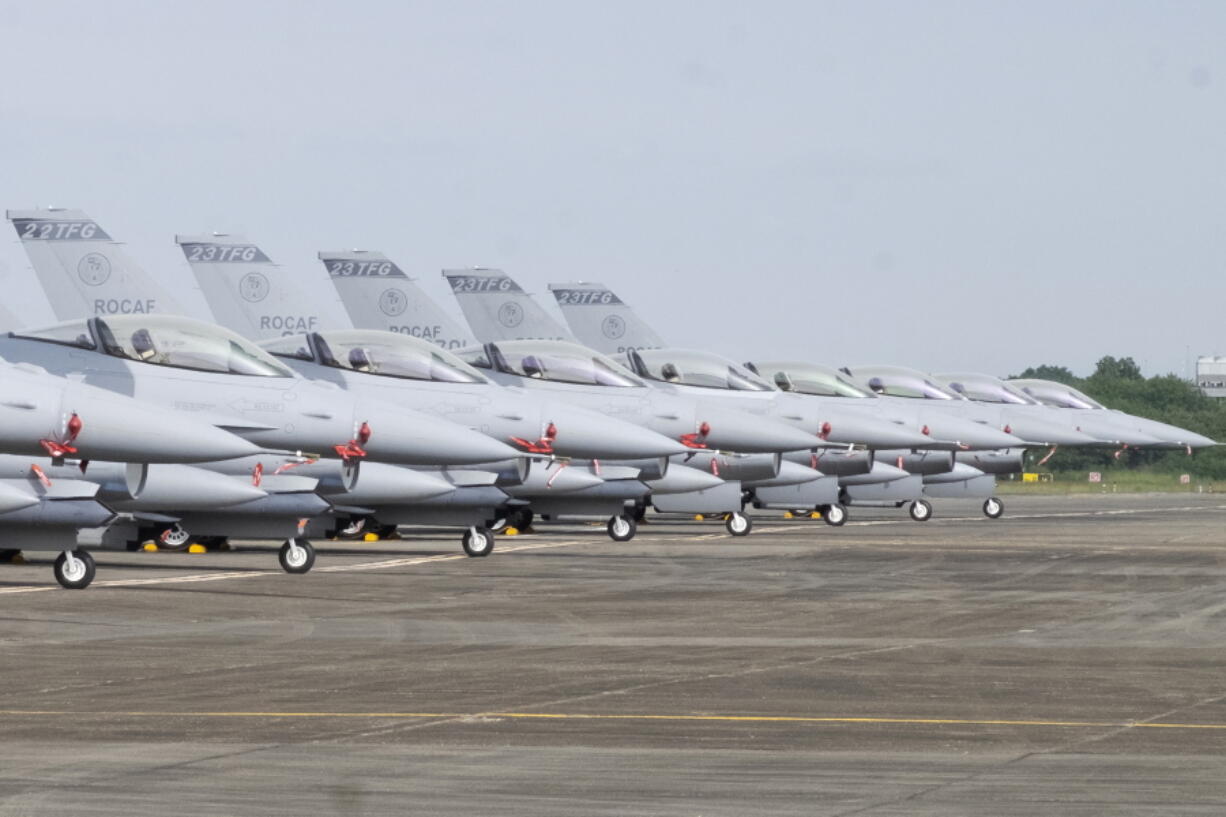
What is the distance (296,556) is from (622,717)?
13.6 metres

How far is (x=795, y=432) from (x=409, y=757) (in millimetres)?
25616

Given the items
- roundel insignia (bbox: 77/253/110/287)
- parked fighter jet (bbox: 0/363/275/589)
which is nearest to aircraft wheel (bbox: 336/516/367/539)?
roundel insignia (bbox: 77/253/110/287)

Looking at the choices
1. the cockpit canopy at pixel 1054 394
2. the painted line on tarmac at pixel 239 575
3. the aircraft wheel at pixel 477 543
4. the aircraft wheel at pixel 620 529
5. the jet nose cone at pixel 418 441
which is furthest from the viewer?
the cockpit canopy at pixel 1054 394

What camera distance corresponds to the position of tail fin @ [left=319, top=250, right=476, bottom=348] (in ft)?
127

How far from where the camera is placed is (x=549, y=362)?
3300 centimetres

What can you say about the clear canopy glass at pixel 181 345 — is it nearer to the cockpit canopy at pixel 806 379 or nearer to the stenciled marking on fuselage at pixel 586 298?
the cockpit canopy at pixel 806 379

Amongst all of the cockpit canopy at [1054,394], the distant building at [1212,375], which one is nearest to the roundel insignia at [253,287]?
the cockpit canopy at [1054,394]

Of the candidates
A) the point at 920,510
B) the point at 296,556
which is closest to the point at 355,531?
the point at 296,556

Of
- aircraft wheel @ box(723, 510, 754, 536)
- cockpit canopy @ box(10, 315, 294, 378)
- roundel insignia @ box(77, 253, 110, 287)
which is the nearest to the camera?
cockpit canopy @ box(10, 315, 294, 378)

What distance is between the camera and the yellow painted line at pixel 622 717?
11.1 metres

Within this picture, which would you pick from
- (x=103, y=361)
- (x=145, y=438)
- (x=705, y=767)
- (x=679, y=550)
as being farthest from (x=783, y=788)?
(x=679, y=550)

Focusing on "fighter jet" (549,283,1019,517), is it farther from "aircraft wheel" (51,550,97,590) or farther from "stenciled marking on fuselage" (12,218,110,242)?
"aircraft wheel" (51,550,97,590)

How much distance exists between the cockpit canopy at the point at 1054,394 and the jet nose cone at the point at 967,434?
6.25m

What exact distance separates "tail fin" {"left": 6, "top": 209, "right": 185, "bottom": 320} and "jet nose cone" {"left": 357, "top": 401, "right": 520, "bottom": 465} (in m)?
6.05
